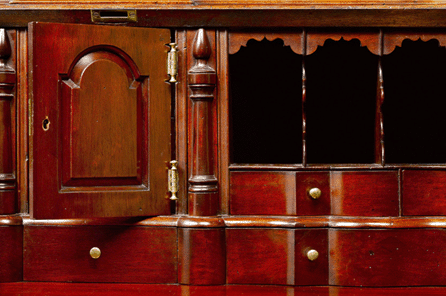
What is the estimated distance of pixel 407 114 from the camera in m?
2.87

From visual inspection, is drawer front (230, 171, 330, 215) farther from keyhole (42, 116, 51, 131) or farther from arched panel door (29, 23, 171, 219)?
keyhole (42, 116, 51, 131)

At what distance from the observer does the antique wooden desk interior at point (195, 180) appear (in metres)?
2.04

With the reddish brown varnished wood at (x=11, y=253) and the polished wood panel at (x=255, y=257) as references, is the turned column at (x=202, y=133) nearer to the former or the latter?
the polished wood panel at (x=255, y=257)

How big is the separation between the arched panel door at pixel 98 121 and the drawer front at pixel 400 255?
884mm

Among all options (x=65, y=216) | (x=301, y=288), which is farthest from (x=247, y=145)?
(x=65, y=216)

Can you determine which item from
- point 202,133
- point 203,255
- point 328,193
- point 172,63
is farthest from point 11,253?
point 328,193

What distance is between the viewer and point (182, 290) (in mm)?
2037

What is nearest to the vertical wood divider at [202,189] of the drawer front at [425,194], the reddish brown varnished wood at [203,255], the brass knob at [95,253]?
the reddish brown varnished wood at [203,255]

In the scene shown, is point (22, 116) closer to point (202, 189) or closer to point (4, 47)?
point (4, 47)

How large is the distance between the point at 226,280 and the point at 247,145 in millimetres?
1019

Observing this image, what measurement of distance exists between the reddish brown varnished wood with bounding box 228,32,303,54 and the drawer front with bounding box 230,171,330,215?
1.88 feet

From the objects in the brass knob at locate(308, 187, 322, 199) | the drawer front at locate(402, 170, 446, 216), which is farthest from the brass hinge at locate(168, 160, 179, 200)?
the drawer front at locate(402, 170, 446, 216)

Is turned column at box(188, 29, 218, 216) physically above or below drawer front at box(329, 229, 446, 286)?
above

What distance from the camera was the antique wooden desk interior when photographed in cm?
204
